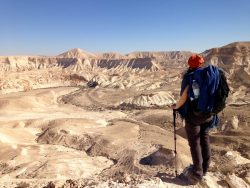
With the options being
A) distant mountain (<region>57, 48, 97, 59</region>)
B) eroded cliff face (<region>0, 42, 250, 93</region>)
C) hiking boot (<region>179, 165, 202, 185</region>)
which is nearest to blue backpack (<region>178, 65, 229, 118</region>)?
hiking boot (<region>179, 165, 202, 185</region>)

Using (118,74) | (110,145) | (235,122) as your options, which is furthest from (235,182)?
(118,74)

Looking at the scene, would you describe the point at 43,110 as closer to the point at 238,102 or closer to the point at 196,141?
the point at 238,102

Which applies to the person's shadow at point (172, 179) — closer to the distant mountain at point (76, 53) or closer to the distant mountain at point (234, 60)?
the distant mountain at point (234, 60)

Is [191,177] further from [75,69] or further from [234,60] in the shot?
[75,69]

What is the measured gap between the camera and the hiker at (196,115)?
4648 millimetres

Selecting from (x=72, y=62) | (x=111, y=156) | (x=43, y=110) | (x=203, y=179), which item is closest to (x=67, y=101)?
(x=43, y=110)

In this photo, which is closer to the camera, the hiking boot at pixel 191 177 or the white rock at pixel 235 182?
the hiking boot at pixel 191 177

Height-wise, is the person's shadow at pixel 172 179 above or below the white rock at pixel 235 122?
above

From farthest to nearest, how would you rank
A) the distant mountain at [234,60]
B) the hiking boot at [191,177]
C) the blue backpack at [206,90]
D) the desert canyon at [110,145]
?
the distant mountain at [234,60] < the desert canyon at [110,145] < the hiking boot at [191,177] < the blue backpack at [206,90]

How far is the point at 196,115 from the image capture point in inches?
186

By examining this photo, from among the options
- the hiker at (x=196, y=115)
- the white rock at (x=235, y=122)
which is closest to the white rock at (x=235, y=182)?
the hiker at (x=196, y=115)

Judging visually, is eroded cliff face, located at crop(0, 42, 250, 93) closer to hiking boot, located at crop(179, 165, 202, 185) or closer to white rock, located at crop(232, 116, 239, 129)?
white rock, located at crop(232, 116, 239, 129)

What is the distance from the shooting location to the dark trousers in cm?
479

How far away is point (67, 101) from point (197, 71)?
37963 mm
